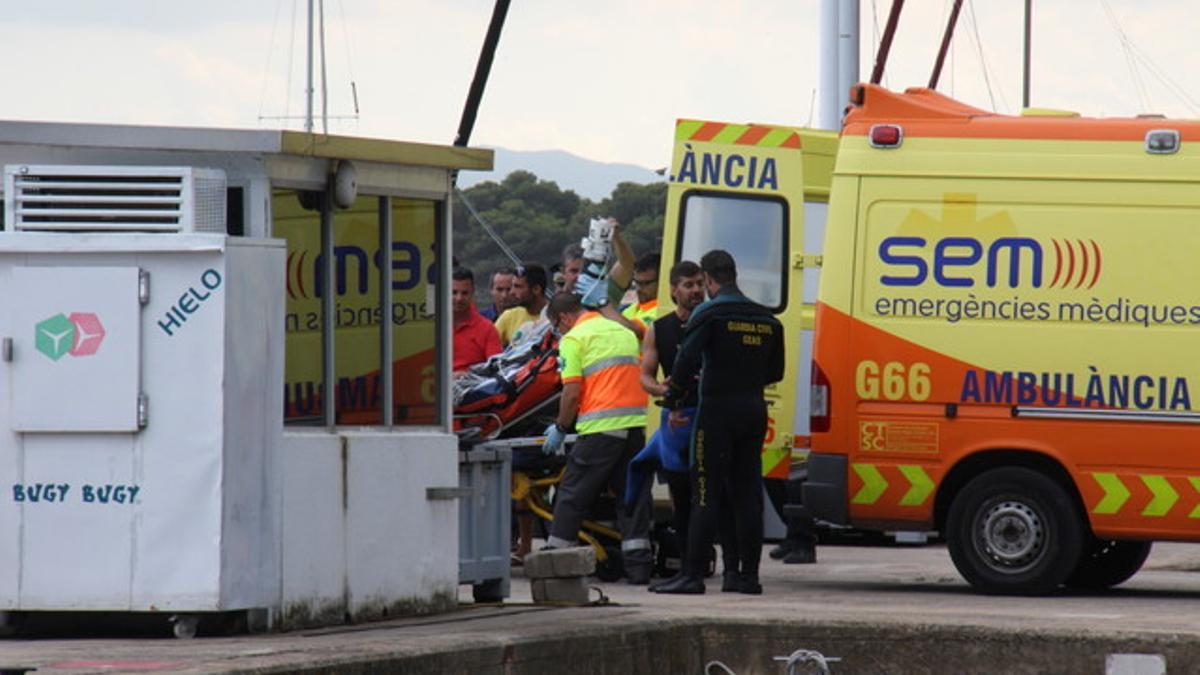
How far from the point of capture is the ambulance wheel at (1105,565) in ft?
50.7

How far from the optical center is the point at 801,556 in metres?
17.2

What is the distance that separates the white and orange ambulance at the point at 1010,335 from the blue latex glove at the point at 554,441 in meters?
1.51

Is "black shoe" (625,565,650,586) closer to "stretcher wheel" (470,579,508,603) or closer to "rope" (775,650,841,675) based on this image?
"stretcher wheel" (470,579,508,603)

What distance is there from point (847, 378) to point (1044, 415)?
111 cm

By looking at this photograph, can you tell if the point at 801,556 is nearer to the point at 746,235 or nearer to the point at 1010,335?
the point at 746,235

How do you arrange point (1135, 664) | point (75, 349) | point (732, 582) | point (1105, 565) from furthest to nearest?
1. point (1105, 565)
2. point (732, 582)
3. point (1135, 664)
4. point (75, 349)

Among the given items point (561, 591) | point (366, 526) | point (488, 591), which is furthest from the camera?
point (488, 591)

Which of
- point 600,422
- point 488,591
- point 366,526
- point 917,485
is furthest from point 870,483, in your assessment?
point 366,526

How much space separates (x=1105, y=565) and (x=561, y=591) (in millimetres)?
4100

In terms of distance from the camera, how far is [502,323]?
18484 millimetres

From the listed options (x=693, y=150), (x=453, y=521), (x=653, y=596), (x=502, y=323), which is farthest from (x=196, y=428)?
(x=502, y=323)

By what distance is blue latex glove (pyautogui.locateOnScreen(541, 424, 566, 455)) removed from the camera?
50.5 ft

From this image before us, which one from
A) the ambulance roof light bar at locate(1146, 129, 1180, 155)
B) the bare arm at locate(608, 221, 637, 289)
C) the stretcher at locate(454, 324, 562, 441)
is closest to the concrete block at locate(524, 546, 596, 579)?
the stretcher at locate(454, 324, 562, 441)

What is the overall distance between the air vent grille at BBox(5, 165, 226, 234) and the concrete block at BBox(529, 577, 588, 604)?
9.97ft
